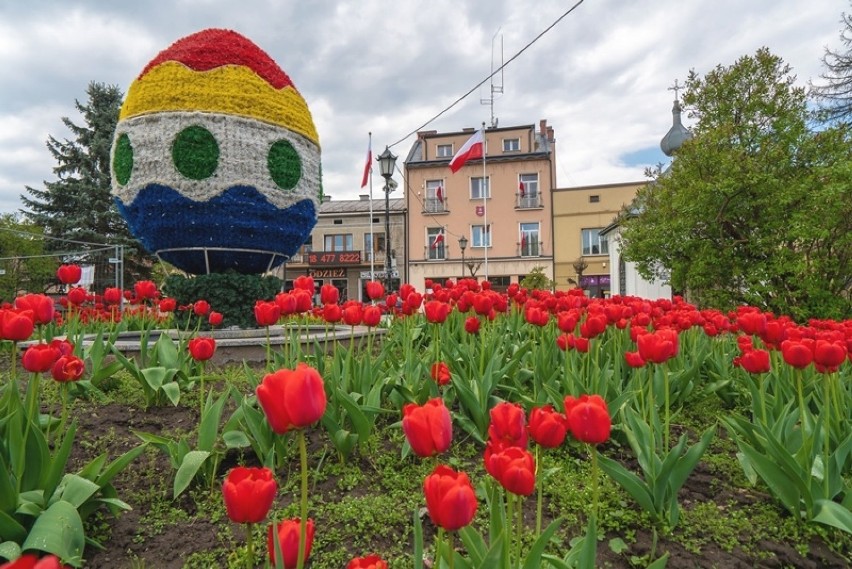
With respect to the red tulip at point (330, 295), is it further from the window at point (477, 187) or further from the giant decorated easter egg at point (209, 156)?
the window at point (477, 187)

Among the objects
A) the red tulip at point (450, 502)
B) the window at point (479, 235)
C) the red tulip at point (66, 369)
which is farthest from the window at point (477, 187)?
the red tulip at point (450, 502)

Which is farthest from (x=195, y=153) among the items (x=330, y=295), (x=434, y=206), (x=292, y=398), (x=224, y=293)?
(x=434, y=206)

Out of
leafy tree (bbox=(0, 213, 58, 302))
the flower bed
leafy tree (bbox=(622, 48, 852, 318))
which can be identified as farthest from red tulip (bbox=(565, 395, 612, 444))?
leafy tree (bbox=(0, 213, 58, 302))

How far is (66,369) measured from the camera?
1913 millimetres

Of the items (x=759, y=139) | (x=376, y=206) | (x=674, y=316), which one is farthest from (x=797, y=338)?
(x=376, y=206)

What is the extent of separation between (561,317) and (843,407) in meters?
1.49

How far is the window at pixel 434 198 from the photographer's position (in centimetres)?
3036

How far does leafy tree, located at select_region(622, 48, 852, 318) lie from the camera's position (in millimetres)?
7316

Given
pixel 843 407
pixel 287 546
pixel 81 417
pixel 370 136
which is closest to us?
pixel 287 546

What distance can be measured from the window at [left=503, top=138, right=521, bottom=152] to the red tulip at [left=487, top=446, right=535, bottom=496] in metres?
31.3

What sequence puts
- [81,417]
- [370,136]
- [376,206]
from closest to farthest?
[81,417] < [370,136] < [376,206]

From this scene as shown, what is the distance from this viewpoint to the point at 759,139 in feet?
27.0

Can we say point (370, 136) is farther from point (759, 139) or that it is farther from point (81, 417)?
point (81, 417)

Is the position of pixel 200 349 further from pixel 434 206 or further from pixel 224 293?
pixel 434 206
